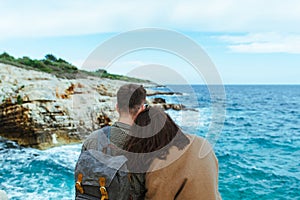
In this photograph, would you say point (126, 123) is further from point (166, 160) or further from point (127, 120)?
point (166, 160)

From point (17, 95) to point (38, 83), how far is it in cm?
199

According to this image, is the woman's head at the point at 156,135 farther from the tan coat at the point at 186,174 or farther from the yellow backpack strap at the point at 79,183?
the yellow backpack strap at the point at 79,183

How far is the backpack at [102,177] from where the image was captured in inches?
71.4

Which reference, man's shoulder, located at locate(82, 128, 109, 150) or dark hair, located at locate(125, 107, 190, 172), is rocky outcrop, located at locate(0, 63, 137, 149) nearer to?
man's shoulder, located at locate(82, 128, 109, 150)

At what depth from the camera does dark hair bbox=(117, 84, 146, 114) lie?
2094mm

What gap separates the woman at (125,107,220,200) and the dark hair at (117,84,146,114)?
0.17 metres

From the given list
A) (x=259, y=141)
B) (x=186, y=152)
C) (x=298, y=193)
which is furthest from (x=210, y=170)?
(x=259, y=141)

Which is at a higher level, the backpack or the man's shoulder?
the man's shoulder

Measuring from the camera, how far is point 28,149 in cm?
1177

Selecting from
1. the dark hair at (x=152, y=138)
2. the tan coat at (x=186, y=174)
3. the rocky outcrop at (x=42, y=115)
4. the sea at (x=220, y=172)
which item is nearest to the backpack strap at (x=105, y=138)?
the dark hair at (x=152, y=138)

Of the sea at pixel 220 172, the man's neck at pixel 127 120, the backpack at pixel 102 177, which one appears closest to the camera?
the backpack at pixel 102 177

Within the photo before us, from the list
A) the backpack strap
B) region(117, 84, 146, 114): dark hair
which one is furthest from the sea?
the backpack strap

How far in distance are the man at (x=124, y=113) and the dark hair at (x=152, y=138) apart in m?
0.12

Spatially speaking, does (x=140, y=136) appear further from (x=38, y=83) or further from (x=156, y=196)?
(x=38, y=83)
